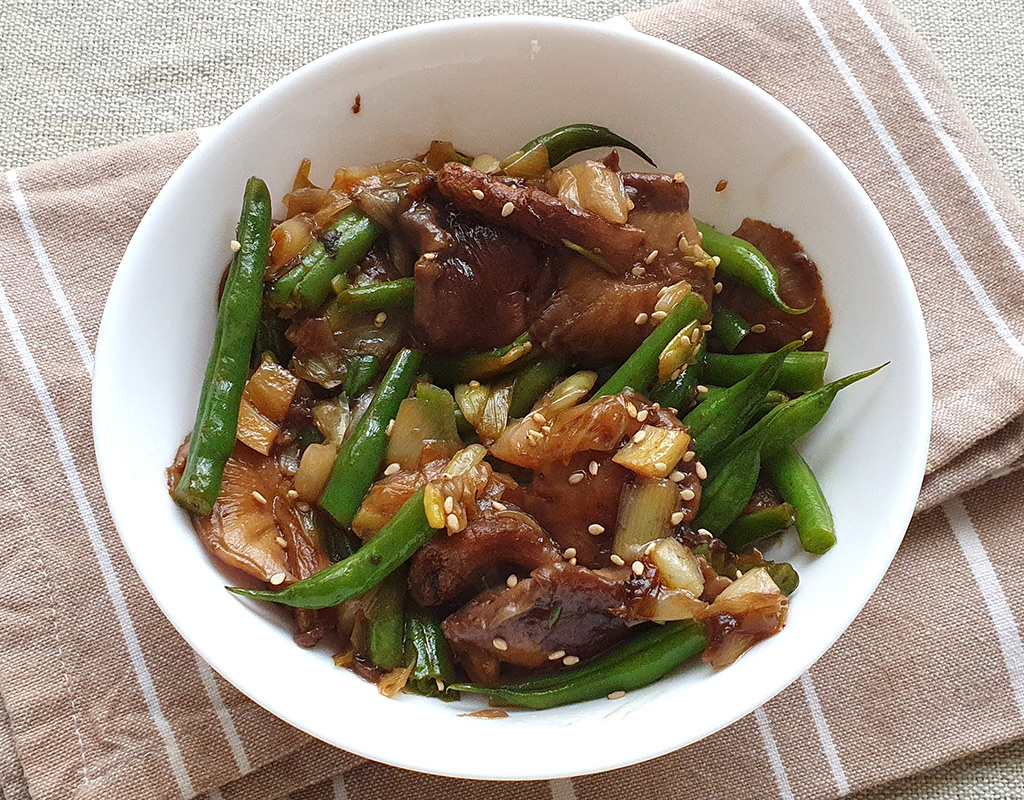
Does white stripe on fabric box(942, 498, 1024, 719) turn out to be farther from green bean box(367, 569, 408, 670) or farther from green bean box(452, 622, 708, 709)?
green bean box(367, 569, 408, 670)

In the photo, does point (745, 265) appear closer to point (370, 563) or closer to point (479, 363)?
point (479, 363)

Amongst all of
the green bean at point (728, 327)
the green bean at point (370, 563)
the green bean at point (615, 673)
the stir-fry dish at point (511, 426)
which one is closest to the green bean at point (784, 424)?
the stir-fry dish at point (511, 426)

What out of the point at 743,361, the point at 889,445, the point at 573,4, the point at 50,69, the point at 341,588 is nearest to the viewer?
the point at 341,588

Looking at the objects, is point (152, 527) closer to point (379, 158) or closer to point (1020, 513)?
point (379, 158)

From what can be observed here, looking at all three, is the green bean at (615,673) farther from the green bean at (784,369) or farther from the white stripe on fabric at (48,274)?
the white stripe on fabric at (48,274)

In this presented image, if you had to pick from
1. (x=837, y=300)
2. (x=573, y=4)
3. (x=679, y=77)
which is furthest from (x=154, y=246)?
(x=573, y=4)

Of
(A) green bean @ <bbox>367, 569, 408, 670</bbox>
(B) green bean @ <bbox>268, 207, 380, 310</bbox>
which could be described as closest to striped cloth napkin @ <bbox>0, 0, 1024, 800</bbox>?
(A) green bean @ <bbox>367, 569, 408, 670</bbox>
